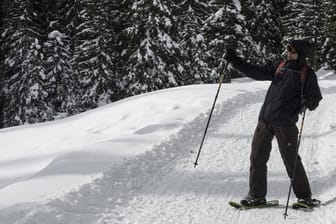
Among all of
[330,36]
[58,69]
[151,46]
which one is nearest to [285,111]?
[151,46]

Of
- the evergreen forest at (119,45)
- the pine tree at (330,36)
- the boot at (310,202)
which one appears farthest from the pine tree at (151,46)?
the boot at (310,202)

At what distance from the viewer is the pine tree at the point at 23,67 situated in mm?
29922

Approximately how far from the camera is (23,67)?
98.8ft

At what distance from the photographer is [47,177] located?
643 cm

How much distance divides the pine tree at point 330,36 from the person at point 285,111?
27049 millimetres

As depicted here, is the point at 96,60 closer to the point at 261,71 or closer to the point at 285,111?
the point at 261,71

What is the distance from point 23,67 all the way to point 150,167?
2516 cm

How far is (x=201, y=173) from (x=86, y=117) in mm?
5880

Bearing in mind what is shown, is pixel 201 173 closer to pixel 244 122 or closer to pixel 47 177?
pixel 47 177

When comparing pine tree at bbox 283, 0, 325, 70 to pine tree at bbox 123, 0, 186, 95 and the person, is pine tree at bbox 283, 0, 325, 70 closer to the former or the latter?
pine tree at bbox 123, 0, 186, 95

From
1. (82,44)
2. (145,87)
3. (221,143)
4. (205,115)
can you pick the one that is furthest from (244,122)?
(82,44)

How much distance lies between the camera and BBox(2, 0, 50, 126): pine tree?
29922 millimetres

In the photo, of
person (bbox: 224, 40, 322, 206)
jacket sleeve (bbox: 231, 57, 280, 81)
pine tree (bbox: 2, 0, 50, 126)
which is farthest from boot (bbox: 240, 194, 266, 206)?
pine tree (bbox: 2, 0, 50, 126)

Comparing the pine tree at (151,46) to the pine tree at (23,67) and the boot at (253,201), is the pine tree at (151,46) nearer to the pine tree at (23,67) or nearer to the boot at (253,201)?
the pine tree at (23,67)
